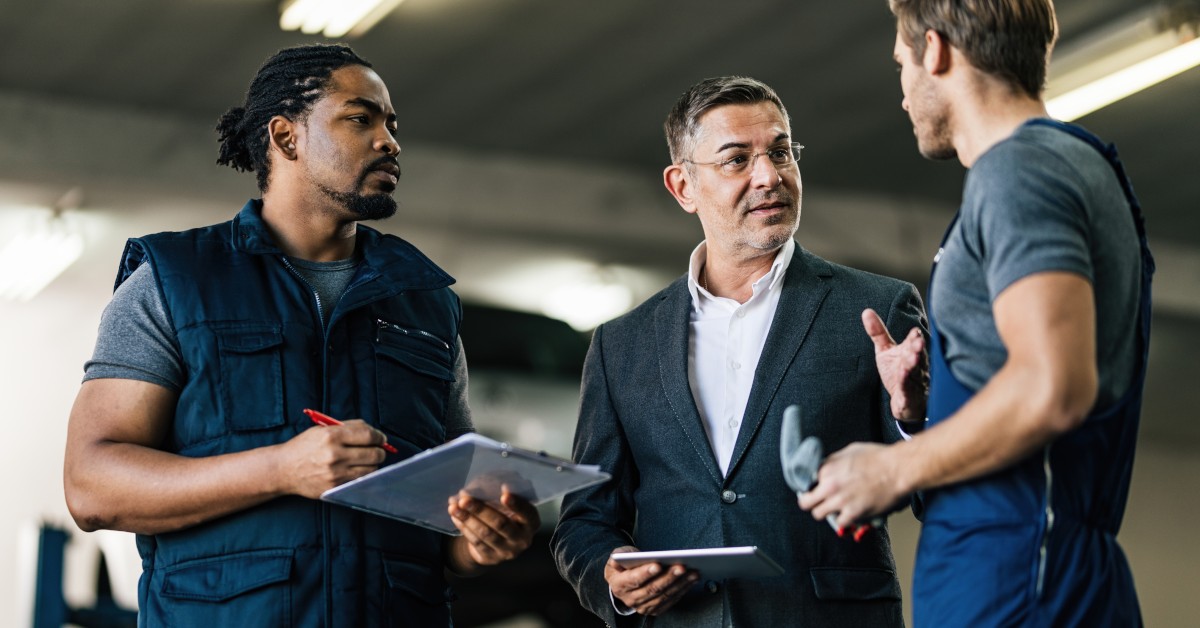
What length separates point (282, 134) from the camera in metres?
2.74

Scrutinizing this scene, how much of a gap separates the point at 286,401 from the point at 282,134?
24.7 inches

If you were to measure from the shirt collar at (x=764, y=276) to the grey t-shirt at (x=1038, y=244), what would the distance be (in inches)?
36.3

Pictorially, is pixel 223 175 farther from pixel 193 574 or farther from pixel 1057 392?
pixel 1057 392

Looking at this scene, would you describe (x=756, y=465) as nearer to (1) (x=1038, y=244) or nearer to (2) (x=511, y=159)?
(1) (x=1038, y=244)

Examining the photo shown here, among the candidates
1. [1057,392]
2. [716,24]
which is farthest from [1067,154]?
[716,24]

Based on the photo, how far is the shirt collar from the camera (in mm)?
2742

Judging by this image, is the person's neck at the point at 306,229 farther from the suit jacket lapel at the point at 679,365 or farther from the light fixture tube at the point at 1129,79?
the light fixture tube at the point at 1129,79

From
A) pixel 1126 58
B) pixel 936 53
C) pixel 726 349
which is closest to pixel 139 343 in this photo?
pixel 726 349

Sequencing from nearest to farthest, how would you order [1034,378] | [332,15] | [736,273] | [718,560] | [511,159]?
[1034,378]
[718,560]
[736,273]
[332,15]
[511,159]

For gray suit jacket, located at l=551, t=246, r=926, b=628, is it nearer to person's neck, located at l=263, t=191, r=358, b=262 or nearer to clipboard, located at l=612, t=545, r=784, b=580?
clipboard, located at l=612, t=545, r=784, b=580

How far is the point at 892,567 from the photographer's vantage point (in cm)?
256

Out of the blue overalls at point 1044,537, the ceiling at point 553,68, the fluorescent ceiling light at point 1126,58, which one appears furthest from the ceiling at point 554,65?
the blue overalls at point 1044,537

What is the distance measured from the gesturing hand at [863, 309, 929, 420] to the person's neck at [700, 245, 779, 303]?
23.8 inches

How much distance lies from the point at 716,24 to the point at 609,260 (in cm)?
321
